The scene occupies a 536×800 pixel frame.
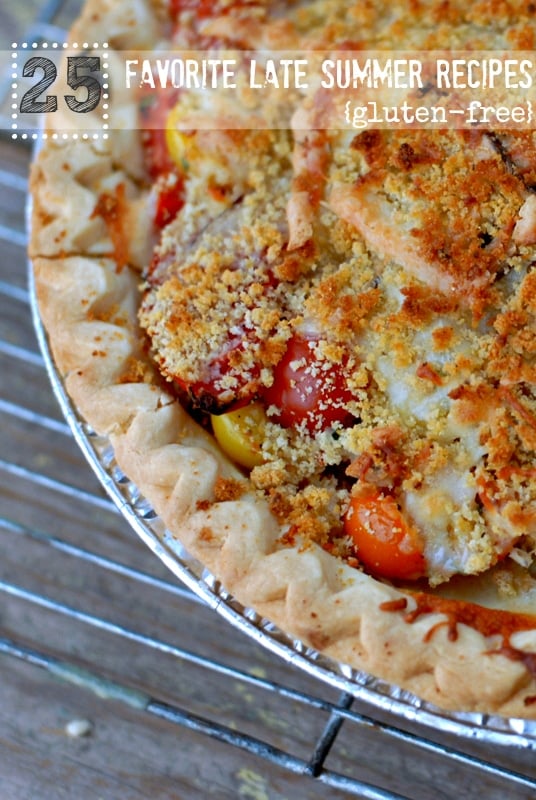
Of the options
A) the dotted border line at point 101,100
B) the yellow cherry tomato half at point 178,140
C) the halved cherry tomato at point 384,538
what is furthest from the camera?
the dotted border line at point 101,100

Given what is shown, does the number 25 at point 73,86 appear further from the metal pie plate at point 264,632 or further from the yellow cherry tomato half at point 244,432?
the yellow cherry tomato half at point 244,432

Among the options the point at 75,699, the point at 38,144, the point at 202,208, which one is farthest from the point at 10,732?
the point at 38,144

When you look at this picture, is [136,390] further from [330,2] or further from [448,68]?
[330,2]

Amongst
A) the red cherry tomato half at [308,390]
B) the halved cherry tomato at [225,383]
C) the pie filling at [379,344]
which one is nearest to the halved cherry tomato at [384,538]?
the pie filling at [379,344]

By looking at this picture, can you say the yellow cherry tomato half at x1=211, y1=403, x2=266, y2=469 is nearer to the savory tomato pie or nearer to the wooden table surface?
the savory tomato pie

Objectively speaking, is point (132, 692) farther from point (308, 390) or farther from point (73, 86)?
point (73, 86)

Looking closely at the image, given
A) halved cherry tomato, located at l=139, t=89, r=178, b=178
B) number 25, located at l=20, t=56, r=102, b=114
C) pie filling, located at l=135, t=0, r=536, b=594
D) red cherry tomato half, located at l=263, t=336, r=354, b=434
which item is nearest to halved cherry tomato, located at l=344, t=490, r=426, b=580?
pie filling, located at l=135, t=0, r=536, b=594
